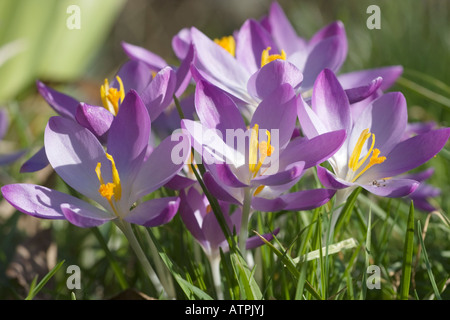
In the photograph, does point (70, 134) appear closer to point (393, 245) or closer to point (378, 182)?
point (378, 182)

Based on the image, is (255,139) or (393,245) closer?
(255,139)

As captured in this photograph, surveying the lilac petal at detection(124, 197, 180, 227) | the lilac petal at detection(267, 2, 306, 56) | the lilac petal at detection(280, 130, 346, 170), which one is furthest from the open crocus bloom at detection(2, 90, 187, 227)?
the lilac petal at detection(267, 2, 306, 56)

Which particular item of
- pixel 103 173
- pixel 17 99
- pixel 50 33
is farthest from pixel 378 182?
pixel 50 33

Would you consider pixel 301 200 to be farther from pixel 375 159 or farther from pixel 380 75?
pixel 380 75

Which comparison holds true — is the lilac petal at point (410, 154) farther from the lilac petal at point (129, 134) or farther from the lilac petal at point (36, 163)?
the lilac petal at point (36, 163)

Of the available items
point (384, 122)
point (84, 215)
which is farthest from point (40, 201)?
point (384, 122)

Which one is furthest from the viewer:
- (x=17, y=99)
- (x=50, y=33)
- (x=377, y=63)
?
(x=50, y=33)
